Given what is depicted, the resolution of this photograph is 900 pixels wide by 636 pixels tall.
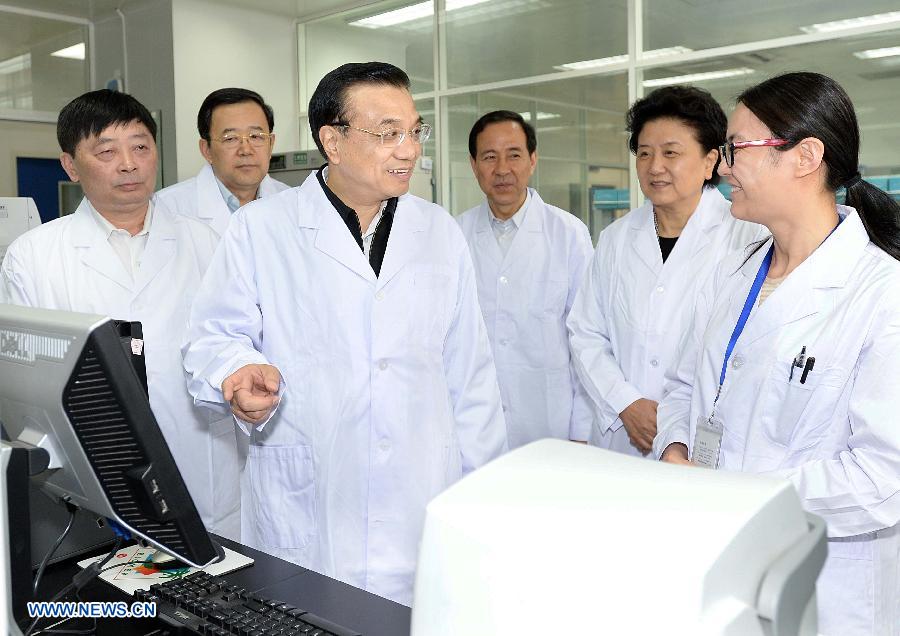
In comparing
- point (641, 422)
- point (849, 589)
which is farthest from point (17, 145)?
point (849, 589)

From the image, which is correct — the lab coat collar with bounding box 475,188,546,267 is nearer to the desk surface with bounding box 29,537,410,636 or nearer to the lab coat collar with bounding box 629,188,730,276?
the lab coat collar with bounding box 629,188,730,276

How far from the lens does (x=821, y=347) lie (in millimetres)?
1523

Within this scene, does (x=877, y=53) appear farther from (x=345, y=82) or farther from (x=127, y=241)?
(x=127, y=241)

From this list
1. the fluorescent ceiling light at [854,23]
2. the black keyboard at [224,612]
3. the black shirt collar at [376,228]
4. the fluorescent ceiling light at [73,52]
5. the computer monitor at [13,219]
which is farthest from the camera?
the fluorescent ceiling light at [73,52]

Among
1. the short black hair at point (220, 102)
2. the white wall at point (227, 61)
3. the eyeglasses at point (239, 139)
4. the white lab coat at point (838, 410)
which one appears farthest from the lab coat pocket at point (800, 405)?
the white wall at point (227, 61)

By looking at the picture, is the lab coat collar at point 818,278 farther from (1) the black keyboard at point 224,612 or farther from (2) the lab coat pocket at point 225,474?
(2) the lab coat pocket at point 225,474

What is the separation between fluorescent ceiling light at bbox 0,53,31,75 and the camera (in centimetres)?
600

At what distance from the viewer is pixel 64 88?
639cm

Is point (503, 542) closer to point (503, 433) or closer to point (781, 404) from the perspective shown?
point (781, 404)

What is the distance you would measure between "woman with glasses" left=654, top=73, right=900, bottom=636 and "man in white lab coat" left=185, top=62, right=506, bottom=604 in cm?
63

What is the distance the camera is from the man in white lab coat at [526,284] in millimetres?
3244

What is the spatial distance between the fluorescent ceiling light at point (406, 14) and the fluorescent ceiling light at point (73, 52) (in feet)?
7.20

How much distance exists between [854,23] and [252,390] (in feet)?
12.4

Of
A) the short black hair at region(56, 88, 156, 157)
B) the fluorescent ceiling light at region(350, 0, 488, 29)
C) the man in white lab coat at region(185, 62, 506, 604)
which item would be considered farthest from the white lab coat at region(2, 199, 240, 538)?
the fluorescent ceiling light at region(350, 0, 488, 29)
